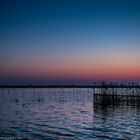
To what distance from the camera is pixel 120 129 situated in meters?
21.3

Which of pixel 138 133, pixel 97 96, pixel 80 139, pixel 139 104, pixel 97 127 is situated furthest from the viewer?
pixel 97 96

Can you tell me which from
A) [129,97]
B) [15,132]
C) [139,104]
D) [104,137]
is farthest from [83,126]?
[129,97]

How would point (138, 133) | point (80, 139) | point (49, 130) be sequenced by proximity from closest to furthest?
point (80, 139)
point (138, 133)
point (49, 130)

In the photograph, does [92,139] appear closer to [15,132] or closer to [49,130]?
[49,130]

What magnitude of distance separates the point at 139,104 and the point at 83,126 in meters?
20.9

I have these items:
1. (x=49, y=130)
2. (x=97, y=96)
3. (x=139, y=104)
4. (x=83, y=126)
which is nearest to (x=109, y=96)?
(x=97, y=96)

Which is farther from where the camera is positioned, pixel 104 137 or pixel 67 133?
pixel 67 133

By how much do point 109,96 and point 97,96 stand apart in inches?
99.2

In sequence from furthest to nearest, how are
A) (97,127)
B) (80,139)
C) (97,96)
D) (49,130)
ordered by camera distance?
(97,96) < (97,127) < (49,130) < (80,139)

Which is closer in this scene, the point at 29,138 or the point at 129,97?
the point at 29,138

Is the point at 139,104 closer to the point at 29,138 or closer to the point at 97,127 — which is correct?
the point at 97,127

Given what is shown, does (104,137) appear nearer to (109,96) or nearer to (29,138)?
(29,138)

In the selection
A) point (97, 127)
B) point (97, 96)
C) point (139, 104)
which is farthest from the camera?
point (97, 96)

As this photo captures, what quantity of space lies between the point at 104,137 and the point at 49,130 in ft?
16.8
